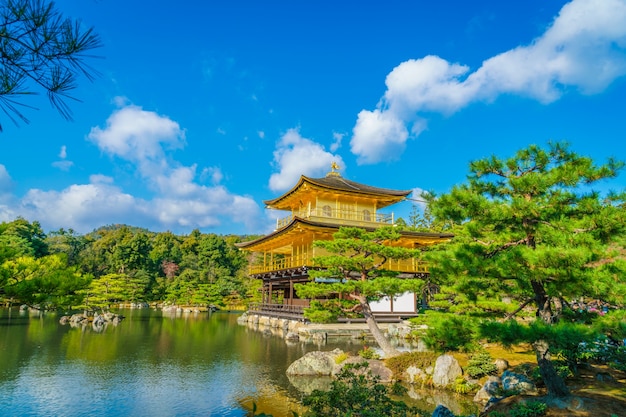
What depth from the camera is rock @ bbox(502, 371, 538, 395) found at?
6957mm

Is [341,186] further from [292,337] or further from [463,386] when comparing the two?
[463,386]

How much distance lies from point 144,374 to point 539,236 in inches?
391

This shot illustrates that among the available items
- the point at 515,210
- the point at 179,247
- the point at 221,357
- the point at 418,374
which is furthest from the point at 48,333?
the point at 179,247

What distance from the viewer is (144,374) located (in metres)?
10.0

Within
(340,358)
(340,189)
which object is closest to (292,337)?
(340,358)

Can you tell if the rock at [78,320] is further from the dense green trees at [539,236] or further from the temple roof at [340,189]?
the dense green trees at [539,236]

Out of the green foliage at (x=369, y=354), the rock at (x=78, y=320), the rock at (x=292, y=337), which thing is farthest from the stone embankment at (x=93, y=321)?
the green foliage at (x=369, y=354)

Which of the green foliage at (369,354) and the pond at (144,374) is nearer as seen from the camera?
the pond at (144,374)

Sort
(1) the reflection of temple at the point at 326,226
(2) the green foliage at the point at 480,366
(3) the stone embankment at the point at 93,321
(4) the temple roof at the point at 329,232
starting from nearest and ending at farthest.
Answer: (2) the green foliage at the point at 480,366 < (4) the temple roof at the point at 329,232 < (1) the reflection of temple at the point at 326,226 < (3) the stone embankment at the point at 93,321

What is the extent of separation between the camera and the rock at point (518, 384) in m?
6.96

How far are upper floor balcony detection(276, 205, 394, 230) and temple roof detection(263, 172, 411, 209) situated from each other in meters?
1.14

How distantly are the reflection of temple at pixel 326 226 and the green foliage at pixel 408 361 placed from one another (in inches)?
383

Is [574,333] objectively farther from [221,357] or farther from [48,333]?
[48,333]

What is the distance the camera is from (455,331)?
565cm
